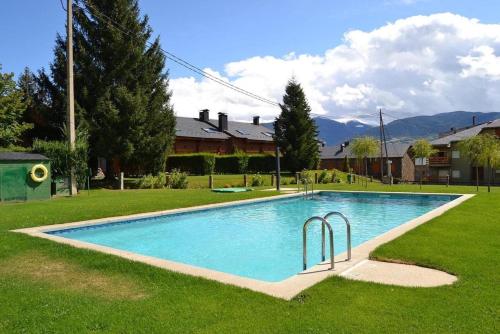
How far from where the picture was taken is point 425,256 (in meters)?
7.09

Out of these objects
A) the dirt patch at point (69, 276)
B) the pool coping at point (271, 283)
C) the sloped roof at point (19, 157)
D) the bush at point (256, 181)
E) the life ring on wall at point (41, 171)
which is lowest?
the dirt patch at point (69, 276)

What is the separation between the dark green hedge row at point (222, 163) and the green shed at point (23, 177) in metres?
17.5

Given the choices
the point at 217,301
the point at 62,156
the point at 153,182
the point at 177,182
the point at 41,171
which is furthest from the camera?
the point at 177,182

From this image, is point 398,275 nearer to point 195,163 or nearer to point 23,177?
point 23,177

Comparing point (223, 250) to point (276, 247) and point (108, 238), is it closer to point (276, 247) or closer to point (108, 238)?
point (276, 247)

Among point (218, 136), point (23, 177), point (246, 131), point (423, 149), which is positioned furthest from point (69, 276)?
point (423, 149)

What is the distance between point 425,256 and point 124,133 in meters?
22.5

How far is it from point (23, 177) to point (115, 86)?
11.4m

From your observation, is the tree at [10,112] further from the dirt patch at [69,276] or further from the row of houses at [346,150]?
the dirt patch at [69,276]

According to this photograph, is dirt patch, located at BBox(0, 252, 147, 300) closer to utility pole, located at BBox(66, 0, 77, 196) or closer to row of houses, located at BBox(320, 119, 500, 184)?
utility pole, located at BBox(66, 0, 77, 196)

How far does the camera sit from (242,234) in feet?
42.7

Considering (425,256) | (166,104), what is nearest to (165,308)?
(425,256)

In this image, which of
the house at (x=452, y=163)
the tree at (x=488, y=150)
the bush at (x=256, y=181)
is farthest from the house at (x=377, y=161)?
the bush at (x=256, y=181)

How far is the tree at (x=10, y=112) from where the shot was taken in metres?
26.2
